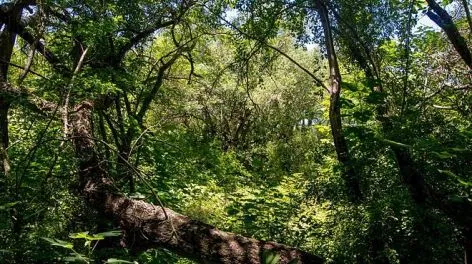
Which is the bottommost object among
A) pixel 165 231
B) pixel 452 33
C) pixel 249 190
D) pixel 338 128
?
pixel 165 231

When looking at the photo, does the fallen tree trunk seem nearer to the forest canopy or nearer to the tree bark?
the forest canopy

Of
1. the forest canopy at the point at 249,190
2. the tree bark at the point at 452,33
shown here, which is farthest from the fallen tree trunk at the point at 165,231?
the tree bark at the point at 452,33

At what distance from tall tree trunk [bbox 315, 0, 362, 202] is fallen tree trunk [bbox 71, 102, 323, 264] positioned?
838mm

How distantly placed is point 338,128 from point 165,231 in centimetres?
188

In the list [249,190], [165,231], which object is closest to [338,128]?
[165,231]

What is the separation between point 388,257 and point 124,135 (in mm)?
3271

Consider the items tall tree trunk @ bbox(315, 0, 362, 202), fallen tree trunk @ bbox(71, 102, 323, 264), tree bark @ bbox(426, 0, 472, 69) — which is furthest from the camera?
tree bark @ bbox(426, 0, 472, 69)

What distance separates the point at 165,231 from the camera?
317 cm

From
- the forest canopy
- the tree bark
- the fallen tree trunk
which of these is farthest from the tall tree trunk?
the tree bark

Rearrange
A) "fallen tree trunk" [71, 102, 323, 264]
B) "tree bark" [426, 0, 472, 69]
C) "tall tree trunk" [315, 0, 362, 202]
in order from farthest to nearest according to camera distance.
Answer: "tree bark" [426, 0, 472, 69] < "tall tree trunk" [315, 0, 362, 202] < "fallen tree trunk" [71, 102, 323, 264]

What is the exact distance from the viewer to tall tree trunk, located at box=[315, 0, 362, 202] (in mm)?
3656

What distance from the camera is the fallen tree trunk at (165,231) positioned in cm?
300

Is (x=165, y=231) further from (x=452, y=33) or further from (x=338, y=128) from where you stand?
(x=452, y=33)

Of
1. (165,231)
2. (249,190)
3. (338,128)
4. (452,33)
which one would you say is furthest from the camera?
(249,190)
